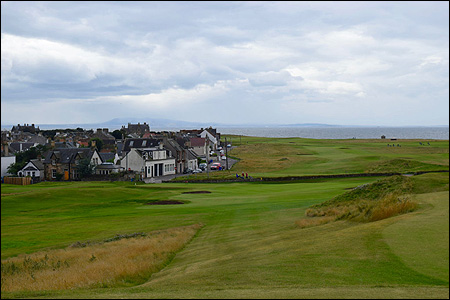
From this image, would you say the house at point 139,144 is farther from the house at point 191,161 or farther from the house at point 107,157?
the house at point 191,161

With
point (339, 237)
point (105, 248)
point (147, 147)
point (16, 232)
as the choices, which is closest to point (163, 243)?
point (105, 248)

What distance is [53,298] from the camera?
36.5 ft

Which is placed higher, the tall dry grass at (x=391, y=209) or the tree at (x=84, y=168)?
the tall dry grass at (x=391, y=209)

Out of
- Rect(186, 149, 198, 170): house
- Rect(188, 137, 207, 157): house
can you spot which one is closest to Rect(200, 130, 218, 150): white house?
Rect(188, 137, 207, 157): house

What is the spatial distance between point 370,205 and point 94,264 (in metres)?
13.0

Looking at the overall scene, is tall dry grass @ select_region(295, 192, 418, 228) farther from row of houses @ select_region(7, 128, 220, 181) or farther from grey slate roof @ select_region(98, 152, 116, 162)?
grey slate roof @ select_region(98, 152, 116, 162)

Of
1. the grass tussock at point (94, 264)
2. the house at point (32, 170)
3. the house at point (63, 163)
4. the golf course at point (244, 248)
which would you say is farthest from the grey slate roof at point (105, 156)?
the grass tussock at point (94, 264)

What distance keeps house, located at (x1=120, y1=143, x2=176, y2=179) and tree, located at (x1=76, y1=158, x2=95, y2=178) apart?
758 cm

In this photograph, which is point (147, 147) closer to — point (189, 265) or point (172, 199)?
point (172, 199)

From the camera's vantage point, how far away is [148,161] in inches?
3344

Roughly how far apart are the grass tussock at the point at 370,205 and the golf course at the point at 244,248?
85 millimetres

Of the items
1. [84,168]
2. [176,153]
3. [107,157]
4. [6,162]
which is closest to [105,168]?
[84,168]

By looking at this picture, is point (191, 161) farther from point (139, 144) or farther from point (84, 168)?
point (84, 168)

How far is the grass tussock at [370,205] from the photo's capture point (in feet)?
60.0
